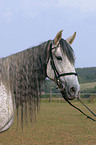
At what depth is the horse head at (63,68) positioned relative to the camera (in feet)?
10.9

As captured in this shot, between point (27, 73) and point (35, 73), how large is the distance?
0.42ft

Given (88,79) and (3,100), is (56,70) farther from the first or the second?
(88,79)

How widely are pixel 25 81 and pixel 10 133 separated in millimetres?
4745

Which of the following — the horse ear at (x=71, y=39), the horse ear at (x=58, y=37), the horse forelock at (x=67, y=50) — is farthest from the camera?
the horse ear at (x=71, y=39)

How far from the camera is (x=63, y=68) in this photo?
11.1 ft

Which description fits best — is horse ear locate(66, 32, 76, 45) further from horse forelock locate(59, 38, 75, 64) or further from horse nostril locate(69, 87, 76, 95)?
horse nostril locate(69, 87, 76, 95)

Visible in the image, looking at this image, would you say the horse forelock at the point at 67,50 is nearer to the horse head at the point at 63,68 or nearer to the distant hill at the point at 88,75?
the horse head at the point at 63,68

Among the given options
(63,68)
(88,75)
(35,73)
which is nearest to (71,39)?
(63,68)

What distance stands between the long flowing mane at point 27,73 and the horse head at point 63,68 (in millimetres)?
142

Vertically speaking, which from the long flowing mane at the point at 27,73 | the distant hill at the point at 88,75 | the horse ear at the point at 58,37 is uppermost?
the distant hill at the point at 88,75

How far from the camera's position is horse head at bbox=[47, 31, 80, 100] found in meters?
3.33

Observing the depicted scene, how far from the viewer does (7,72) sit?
3.42 m

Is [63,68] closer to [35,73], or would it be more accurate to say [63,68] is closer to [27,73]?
[35,73]

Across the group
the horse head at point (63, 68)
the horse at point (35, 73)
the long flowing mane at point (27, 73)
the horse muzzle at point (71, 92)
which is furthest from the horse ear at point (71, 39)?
the horse muzzle at point (71, 92)
